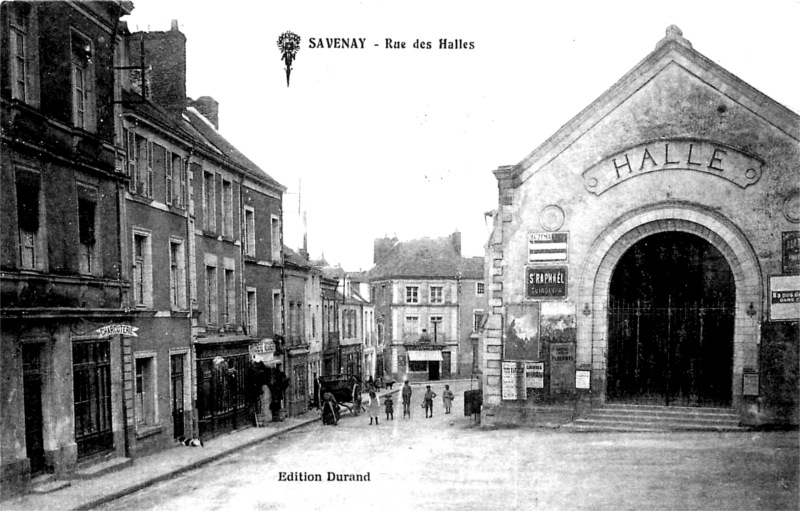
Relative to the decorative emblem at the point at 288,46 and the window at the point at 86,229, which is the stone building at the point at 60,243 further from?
the decorative emblem at the point at 288,46

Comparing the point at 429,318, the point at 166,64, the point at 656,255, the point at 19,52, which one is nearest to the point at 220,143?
the point at 166,64

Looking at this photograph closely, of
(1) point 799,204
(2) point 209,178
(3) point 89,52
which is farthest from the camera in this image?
(2) point 209,178

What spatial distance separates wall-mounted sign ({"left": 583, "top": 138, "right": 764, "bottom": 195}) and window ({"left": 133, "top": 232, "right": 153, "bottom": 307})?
11379 millimetres

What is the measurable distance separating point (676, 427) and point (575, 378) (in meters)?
2.78

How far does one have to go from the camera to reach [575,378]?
755 inches

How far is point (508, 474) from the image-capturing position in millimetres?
12906

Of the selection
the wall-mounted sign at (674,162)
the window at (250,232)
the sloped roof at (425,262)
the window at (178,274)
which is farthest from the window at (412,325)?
the window at (178,274)

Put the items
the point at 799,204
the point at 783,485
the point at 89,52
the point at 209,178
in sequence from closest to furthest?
the point at 783,485
the point at 89,52
the point at 799,204
the point at 209,178

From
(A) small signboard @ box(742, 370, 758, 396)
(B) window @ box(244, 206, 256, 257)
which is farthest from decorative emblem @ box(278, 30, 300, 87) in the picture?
(A) small signboard @ box(742, 370, 758, 396)

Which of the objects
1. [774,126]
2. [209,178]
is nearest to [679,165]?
[774,126]

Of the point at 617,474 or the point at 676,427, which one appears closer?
the point at 617,474

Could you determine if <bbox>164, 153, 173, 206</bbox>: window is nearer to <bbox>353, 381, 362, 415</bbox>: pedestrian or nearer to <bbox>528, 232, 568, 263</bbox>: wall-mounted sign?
<bbox>528, 232, 568, 263</bbox>: wall-mounted sign

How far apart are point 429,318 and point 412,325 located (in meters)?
1.40

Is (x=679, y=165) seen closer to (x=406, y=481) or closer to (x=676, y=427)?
(x=676, y=427)
